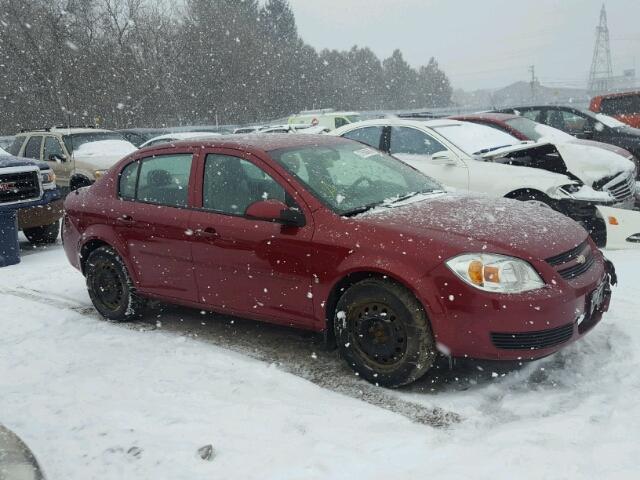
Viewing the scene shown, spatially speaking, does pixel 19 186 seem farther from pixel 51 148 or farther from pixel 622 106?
pixel 622 106

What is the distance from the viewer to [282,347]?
16.3ft

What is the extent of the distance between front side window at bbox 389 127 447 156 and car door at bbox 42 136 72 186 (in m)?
7.11

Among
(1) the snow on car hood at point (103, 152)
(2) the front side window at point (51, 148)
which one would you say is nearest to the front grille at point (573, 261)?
(1) the snow on car hood at point (103, 152)

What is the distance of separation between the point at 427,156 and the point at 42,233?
611 cm

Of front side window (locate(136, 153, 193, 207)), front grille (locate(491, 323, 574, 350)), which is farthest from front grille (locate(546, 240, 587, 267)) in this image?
front side window (locate(136, 153, 193, 207))

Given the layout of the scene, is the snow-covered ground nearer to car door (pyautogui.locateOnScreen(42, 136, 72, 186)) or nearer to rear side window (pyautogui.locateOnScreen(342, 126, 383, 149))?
rear side window (pyautogui.locateOnScreen(342, 126, 383, 149))

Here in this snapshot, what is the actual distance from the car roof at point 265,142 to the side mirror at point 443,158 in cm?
277

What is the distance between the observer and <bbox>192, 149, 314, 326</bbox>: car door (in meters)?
4.38

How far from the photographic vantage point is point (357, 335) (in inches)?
163

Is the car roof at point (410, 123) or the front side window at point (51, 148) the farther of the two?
the front side window at point (51, 148)

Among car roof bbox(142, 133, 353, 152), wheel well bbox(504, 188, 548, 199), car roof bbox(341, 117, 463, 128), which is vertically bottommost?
wheel well bbox(504, 188, 548, 199)

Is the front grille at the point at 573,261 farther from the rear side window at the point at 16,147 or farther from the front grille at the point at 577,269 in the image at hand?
the rear side window at the point at 16,147

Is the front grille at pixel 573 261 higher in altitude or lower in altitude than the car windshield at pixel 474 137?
lower

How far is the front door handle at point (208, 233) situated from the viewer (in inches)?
188
